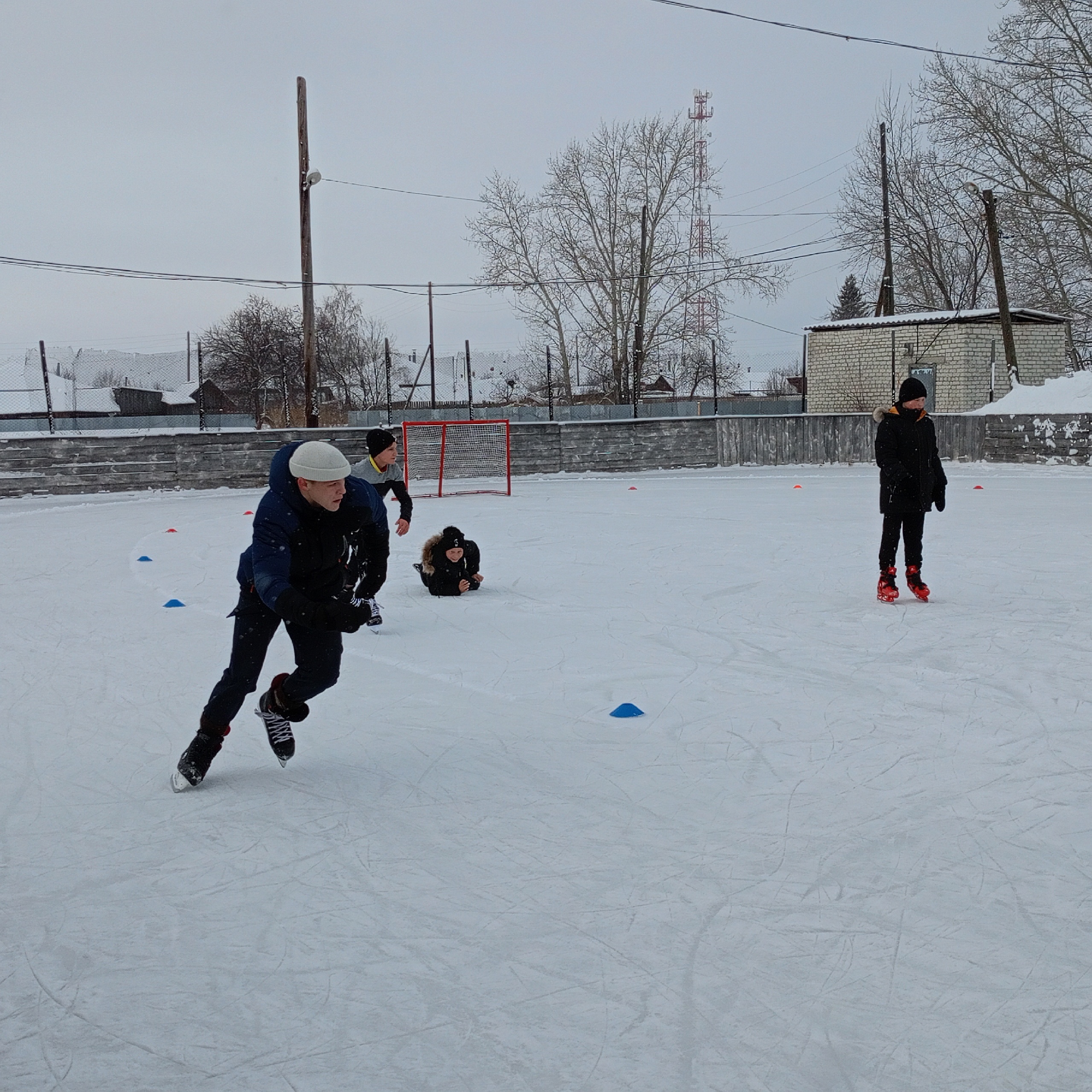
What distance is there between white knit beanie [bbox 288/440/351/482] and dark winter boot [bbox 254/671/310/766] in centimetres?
84

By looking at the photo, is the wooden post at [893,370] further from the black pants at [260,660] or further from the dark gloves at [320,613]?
the dark gloves at [320,613]

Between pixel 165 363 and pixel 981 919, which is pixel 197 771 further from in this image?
pixel 165 363

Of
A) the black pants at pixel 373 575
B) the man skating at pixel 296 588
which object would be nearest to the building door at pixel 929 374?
the black pants at pixel 373 575

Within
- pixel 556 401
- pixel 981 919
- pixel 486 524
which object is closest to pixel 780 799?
pixel 981 919

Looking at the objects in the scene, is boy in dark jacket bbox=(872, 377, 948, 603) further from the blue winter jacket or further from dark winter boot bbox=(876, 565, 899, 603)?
the blue winter jacket

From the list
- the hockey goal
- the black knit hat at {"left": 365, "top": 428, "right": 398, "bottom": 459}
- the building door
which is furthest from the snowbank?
the black knit hat at {"left": 365, "top": 428, "right": 398, "bottom": 459}

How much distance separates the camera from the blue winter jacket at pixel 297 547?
143 inches

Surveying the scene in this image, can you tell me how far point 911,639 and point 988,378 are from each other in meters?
29.4

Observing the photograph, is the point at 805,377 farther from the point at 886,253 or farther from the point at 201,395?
the point at 201,395

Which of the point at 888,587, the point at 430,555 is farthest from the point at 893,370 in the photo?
the point at 430,555

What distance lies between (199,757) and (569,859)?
153 centimetres

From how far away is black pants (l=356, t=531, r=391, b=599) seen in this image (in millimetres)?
4441

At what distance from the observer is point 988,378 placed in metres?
33.3

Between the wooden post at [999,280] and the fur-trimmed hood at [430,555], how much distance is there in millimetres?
22765
